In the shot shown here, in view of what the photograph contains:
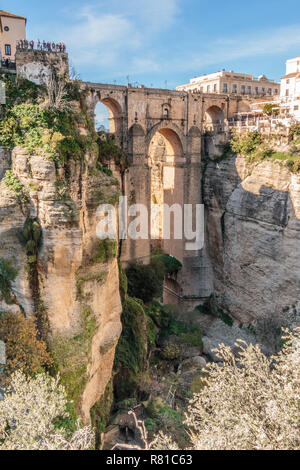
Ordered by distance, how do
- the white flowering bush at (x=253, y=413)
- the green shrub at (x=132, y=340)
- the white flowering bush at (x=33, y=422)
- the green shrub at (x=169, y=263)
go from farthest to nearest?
1. the green shrub at (x=169, y=263)
2. the green shrub at (x=132, y=340)
3. the white flowering bush at (x=33, y=422)
4. the white flowering bush at (x=253, y=413)

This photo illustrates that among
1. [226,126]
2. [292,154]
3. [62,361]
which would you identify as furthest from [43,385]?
[226,126]

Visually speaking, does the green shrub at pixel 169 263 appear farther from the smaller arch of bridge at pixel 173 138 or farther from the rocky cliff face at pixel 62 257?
the rocky cliff face at pixel 62 257

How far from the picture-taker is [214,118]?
29.5 m

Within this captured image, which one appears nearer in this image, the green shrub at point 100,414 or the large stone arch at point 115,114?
the green shrub at point 100,414

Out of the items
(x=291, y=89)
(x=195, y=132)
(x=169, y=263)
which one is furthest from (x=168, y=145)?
(x=291, y=89)

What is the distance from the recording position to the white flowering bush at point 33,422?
6908 mm

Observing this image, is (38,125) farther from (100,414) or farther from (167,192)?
(167,192)

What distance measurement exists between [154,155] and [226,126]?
6.44 m

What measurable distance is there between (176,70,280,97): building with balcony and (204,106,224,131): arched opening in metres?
7.41

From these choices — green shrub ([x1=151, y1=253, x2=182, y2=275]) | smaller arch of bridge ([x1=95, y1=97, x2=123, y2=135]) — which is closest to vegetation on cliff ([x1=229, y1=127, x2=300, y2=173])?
smaller arch of bridge ([x1=95, y1=97, x2=123, y2=135])

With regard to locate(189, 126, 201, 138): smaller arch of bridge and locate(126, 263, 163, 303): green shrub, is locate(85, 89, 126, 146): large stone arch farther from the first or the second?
locate(126, 263, 163, 303): green shrub

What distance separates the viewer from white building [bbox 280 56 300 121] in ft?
85.6

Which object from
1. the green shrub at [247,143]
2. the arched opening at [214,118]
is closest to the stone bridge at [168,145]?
the arched opening at [214,118]

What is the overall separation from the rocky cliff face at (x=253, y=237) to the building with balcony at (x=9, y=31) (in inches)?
547
